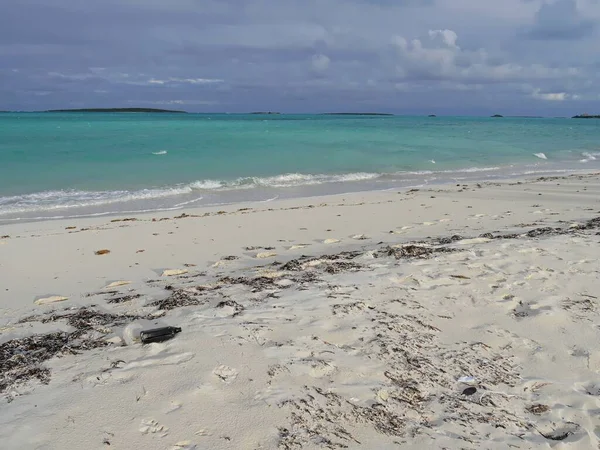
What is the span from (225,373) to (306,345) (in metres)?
0.68

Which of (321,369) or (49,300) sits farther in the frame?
(49,300)

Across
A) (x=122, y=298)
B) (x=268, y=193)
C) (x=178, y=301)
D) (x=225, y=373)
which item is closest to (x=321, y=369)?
(x=225, y=373)

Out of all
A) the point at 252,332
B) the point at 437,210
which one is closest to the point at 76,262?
the point at 252,332

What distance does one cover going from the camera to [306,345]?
3.43 m

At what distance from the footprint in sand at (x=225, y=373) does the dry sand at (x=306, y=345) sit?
0.01 metres

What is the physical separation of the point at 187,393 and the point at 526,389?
2218 mm

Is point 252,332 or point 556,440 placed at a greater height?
point 252,332

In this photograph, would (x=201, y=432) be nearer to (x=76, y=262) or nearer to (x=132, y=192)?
(x=76, y=262)

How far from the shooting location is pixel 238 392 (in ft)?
9.34

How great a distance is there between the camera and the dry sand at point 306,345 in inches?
103

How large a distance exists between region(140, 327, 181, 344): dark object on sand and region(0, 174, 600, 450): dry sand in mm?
95

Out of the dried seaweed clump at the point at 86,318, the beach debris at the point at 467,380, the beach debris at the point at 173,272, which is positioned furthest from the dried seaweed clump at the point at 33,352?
the beach debris at the point at 467,380

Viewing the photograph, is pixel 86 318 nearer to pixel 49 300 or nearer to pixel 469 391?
pixel 49 300

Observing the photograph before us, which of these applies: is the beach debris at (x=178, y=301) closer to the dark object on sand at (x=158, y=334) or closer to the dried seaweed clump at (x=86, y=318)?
the dried seaweed clump at (x=86, y=318)
